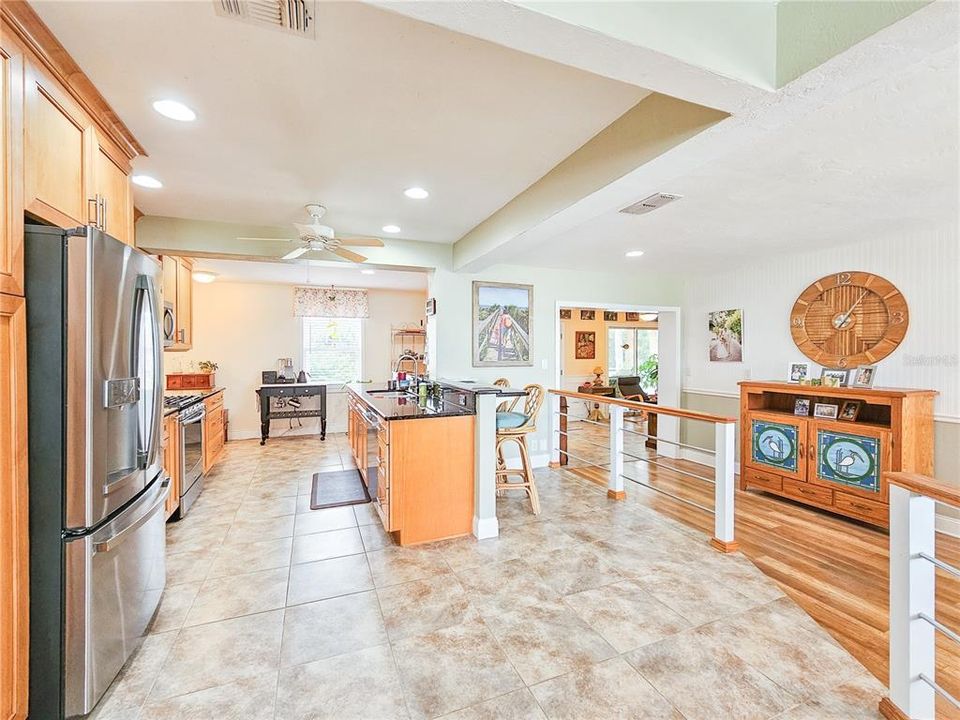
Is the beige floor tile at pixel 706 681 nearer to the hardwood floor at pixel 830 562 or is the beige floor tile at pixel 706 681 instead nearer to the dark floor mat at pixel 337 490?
the hardwood floor at pixel 830 562

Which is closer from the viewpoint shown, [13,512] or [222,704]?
[13,512]

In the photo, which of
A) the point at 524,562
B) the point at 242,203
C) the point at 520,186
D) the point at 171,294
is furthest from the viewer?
the point at 171,294

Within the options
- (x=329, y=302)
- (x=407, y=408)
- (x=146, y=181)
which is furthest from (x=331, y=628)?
(x=329, y=302)

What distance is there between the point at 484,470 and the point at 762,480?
2.89m

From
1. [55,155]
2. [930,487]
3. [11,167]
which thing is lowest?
[930,487]

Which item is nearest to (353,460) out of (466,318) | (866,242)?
(466,318)

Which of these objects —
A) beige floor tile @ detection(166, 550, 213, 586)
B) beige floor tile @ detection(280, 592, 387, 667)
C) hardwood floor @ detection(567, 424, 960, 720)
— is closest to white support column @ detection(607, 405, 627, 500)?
hardwood floor @ detection(567, 424, 960, 720)

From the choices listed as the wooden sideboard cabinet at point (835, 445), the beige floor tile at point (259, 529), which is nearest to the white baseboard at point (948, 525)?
the wooden sideboard cabinet at point (835, 445)

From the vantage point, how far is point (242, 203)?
3.26m

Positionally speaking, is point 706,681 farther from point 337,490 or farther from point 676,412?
point 337,490

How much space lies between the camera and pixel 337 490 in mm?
4160

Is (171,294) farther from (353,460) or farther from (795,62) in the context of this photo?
(795,62)

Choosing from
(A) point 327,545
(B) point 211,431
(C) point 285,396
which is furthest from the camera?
(C) point 285,396

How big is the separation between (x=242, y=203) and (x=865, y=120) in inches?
147
